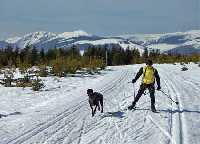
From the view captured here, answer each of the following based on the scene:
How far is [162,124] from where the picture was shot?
499 inches

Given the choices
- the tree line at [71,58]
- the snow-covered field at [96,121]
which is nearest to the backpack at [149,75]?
the snow-covered field at [96,121]

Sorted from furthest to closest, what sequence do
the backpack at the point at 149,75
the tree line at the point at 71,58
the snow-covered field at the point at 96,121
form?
the tree line at the point at 71,58
the backpack at the point at 149,75
the snow-covered field at the point at 96,121

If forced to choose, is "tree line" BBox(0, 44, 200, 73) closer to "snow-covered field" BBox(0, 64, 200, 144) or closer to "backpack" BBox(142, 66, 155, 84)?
"snow-covered field" BBox(0, 64, 200, 144)

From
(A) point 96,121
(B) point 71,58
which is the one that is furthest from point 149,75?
(B) point 71,58

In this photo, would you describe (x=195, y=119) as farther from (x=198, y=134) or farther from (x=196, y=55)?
(x=196, y=55)

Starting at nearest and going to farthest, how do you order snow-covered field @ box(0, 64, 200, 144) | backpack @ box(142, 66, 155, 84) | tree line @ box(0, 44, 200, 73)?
snow-covered field @ box(0, 64, 200, 144), backpack @ box(142, 66, 155, 84), tree line @ box(0, 44, 200, 73)

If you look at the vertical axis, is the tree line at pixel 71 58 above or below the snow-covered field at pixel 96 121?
above

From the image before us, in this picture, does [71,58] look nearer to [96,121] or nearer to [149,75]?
[149,75]

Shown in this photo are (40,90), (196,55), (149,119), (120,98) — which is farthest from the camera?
(196,55)

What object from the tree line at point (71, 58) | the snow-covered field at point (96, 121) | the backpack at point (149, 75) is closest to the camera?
the snow-covered field at point (96, 121)

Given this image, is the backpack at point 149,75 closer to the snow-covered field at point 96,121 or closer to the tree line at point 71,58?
the snow-covered field at point 96,121

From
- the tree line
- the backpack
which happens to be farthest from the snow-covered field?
the tree line

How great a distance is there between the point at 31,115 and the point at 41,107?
2236 mm

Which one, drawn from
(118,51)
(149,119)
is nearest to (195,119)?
(149,119)
